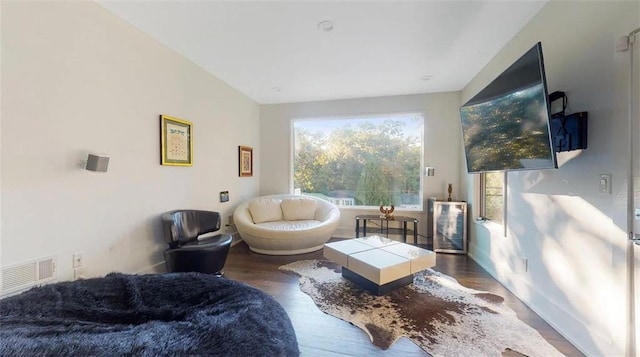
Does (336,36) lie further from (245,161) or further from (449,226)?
(449,226)

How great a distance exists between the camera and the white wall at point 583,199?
150 cm

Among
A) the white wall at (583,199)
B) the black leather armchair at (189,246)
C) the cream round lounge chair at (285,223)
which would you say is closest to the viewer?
the white wall at (583,199)

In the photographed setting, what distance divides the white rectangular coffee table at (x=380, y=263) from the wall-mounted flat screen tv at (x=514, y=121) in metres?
1.17

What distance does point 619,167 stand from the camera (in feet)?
4.91

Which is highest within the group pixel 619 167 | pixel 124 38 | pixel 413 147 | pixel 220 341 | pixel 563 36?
pixel 124 38

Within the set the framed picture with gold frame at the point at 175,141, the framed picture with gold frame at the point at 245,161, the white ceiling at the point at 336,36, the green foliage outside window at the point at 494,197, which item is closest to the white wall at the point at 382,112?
the framed picture with gold frame at the point at 245,161

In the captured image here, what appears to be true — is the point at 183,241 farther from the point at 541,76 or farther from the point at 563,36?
the point at 563,36

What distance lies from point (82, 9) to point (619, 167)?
13.2ft

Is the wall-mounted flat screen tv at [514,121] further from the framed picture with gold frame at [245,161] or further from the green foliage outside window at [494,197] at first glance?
the framed picture with gold frame at [245,161]

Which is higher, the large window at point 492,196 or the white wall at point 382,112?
the white wall at point 382,112

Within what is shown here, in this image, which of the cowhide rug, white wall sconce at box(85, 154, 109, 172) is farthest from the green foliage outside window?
white wall sconce at box(85, 154, 109, 172)

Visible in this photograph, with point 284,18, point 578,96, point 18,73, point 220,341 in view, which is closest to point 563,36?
point 578,96

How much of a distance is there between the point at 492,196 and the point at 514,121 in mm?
1523

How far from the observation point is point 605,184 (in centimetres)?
157
